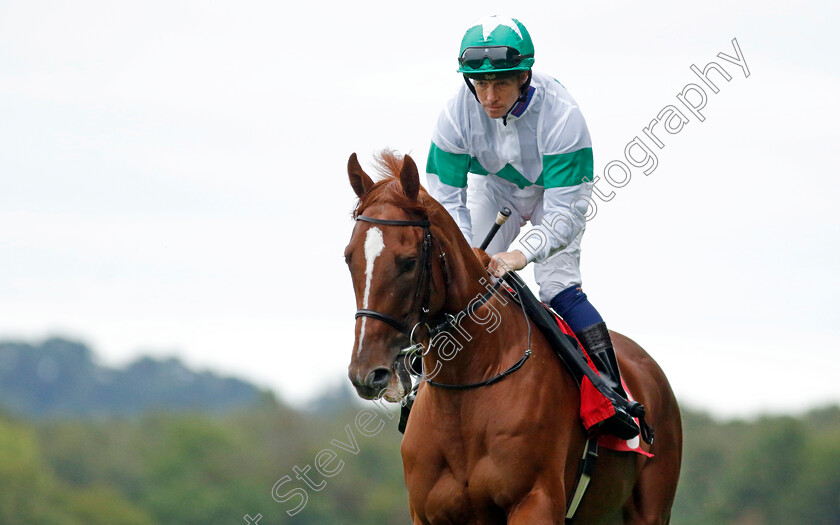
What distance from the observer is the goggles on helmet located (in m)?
6.30

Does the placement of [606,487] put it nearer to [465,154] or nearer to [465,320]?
[465,320]

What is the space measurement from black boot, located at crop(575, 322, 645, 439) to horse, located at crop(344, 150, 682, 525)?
284 millimetres

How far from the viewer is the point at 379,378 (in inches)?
204

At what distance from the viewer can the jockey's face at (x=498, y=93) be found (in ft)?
21.3

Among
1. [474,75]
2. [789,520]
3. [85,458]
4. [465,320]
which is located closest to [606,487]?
[465,320]

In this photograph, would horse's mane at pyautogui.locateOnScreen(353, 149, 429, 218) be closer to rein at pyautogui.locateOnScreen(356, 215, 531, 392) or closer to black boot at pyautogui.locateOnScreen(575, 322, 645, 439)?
rein at pyautogui.locateOnScreen(356, 215, 531, 392)

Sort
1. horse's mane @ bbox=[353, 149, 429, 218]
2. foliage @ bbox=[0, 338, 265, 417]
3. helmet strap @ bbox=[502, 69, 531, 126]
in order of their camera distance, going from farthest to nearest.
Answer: foliage @ bbox=[0, 338, 265, 417] → helmet strap @ bbox=[502, 69, 531, 126] → horse's mane @ bbox=[353, 149, 429, 218]

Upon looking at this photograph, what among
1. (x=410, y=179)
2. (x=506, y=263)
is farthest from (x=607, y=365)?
(x=410, y=179)

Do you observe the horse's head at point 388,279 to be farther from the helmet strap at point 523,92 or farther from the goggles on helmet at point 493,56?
the helmet strap at point 523,92

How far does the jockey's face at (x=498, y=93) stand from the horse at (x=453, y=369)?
78 cm

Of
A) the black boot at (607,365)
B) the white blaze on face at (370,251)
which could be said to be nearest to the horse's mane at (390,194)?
the white blaze on face at (370,251)

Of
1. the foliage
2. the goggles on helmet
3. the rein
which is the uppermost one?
the foliage

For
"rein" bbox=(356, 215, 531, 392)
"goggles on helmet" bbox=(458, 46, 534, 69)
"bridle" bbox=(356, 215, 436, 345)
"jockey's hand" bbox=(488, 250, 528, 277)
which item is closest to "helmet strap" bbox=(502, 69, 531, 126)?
"goggles on helmet" bbox=(458, 46, 534, 69)

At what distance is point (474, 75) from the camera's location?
6488mm
